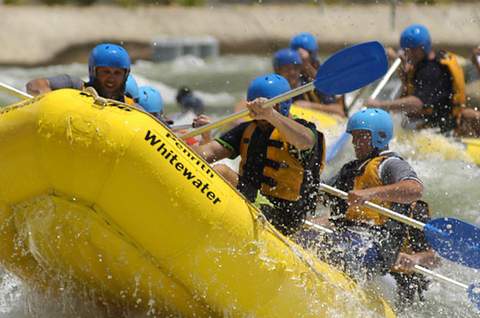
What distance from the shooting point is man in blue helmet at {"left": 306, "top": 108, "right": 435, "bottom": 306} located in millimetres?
5570

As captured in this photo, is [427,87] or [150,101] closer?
[150,101]

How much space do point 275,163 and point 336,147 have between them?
153 inches

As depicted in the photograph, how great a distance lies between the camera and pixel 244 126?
5.67 m

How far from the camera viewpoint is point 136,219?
4660mm

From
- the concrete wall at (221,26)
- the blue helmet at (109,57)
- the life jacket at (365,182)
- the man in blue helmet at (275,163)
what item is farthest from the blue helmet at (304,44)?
the concrete wall at (221,26)

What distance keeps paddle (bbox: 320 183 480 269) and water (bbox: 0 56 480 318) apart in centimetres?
64

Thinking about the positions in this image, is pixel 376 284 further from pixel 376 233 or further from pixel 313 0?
pixel 313 0

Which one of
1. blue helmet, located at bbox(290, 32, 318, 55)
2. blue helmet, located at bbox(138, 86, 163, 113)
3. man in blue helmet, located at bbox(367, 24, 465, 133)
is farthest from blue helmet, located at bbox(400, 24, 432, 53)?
blue helmet, located at bbox(138, 86, 163, 113)

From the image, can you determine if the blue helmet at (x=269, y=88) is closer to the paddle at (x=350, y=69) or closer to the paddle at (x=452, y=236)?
the paddle at (x=350, y=69)

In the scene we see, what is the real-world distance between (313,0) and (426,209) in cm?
1578

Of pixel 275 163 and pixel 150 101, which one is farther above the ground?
pixel 275 163

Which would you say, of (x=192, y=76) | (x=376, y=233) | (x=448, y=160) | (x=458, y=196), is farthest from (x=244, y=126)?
(x=192, y=76)

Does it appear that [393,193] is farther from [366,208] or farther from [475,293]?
[475,293]

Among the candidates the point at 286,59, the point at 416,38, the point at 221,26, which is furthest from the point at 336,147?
the point at 221,26
